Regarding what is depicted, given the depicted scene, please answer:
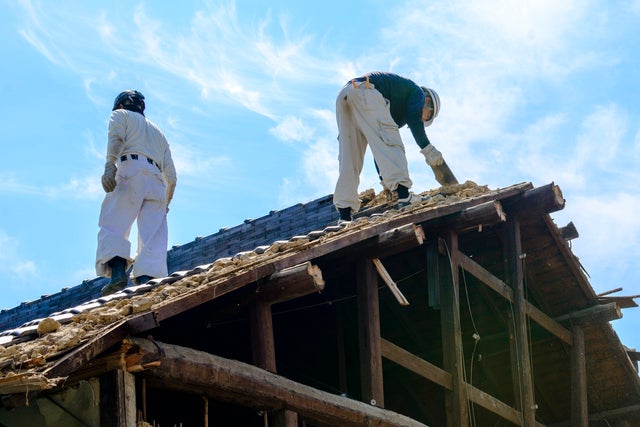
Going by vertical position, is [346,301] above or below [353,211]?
below

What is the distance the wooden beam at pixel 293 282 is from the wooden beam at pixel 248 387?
1.61 ft

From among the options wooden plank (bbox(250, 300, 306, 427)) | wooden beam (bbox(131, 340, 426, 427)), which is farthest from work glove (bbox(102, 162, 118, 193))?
wooden beam (bbox(131, 340, 426, 427))

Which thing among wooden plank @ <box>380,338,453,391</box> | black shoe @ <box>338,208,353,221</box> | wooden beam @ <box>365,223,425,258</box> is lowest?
wooden plank @ <box>380,338,453,391</box>

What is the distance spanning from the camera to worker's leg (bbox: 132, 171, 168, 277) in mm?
9930

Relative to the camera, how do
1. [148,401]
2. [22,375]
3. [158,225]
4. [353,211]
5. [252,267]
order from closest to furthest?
1. [22,375]
2. [252,267]
3. [148,401]
4. [158,225]
5. [353,211]

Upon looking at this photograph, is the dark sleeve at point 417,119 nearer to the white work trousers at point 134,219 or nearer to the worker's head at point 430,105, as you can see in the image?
the worker's head at point 430,105

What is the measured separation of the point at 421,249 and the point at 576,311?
225 centimetres

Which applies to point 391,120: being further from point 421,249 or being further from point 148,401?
point 148,401

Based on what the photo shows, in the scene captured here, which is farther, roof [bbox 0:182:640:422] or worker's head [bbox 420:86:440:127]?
worker's head [bbox 420:86:440:127]

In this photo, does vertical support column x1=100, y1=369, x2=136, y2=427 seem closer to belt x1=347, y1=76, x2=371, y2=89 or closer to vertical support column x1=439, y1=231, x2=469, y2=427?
vertical support column x1=439, y1=231, x2=469, y2=427

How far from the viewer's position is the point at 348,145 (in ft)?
37.2

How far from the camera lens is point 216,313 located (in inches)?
293

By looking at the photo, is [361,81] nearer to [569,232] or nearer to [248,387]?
[569,232]

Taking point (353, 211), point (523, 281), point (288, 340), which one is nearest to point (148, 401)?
point (288, 340)
